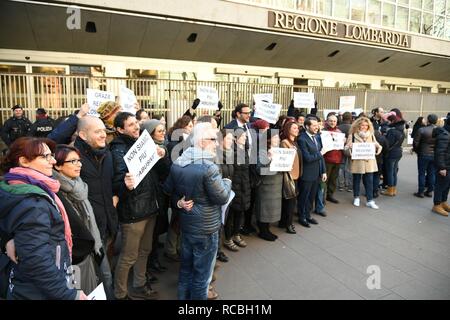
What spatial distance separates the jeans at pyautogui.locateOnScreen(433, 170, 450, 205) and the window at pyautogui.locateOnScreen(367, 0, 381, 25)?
11.9 meters

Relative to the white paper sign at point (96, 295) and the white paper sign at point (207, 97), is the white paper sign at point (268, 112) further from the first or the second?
the white paper sign at point (96, 295)

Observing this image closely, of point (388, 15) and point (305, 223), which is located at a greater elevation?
point (388, 15)

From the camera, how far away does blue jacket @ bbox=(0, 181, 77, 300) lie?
1771mm

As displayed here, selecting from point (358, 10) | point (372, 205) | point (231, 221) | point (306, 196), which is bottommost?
point (372, 205)

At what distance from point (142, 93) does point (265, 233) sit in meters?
6.41

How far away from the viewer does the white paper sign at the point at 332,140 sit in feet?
20.7

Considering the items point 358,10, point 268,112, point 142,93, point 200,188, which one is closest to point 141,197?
point 200,188

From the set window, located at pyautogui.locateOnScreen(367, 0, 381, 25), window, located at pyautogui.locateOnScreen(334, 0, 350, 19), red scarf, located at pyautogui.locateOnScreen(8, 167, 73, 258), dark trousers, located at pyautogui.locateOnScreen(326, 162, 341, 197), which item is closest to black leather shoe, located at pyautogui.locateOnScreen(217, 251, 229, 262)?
red scarf, located at pyautogui.locateOnScreen(8, 167, 73, 258)

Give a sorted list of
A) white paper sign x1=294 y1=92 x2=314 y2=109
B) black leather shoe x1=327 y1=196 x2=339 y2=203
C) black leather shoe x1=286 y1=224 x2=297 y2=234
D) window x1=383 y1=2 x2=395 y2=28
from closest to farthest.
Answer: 1. black leather shoe x1=286 y1=224 x2=297 y2=234
2. black leather shoe x1=327 y1=196 x2=339 y2=203
3. white paper sign x1=294 y1=92 x2=314 y2=109
4. window x1=383 y1=2 x2=395 y2=28

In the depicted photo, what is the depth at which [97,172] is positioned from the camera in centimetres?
281

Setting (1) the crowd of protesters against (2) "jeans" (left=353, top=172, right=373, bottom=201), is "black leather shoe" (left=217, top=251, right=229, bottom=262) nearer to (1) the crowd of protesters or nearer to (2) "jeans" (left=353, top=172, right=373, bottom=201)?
(1) the crowd of protesters

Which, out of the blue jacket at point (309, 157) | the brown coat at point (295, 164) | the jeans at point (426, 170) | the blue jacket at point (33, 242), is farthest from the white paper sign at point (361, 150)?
the blue jacket at point (33, 242)

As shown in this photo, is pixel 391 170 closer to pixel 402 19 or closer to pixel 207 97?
pixel 207 97
